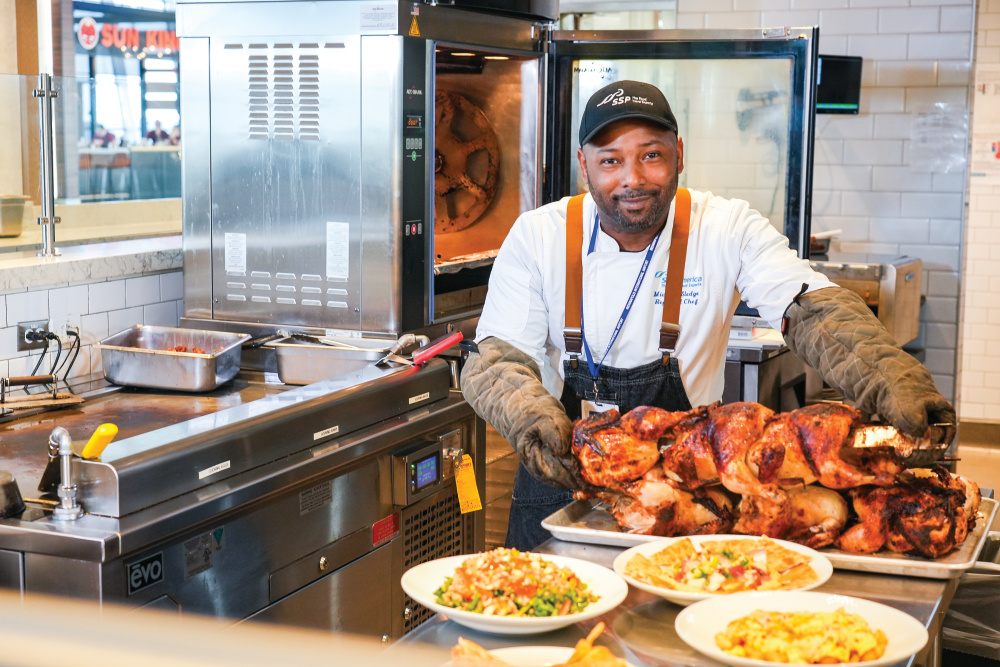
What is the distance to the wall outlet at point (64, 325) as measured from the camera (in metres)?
3.01

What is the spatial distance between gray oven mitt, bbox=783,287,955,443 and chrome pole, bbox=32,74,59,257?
217cm

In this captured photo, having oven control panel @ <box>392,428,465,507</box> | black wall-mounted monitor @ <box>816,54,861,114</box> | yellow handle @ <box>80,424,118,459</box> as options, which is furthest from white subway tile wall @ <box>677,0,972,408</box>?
yellow handle @ <box>80,424,118,459</box>

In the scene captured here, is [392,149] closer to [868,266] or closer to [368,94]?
[368,94]

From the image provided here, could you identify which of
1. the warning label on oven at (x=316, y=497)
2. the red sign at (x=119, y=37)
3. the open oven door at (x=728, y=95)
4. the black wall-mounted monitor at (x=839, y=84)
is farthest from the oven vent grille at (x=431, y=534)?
the red sign at (x=119, y=37)

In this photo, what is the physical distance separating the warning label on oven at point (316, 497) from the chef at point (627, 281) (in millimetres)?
453

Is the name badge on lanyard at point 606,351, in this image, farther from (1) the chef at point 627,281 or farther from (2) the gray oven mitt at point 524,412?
(2) the gray oven mitt at point 524,412

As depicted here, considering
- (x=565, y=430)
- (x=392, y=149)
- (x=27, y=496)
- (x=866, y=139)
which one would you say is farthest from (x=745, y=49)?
(x=866, y=139)

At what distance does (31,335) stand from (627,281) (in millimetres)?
1618

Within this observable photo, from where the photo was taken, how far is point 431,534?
3.12 metres

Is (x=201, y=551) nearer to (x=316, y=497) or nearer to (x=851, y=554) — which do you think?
(x=316, y=497)

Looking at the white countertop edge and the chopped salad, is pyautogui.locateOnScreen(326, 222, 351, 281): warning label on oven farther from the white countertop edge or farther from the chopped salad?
the chopped salad

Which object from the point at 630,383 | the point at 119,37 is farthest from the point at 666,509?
the point at 119,37

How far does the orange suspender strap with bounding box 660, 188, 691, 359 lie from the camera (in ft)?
8.01

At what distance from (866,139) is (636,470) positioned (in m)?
4.79
